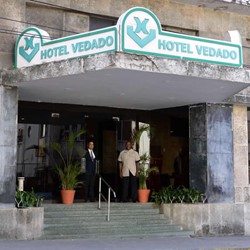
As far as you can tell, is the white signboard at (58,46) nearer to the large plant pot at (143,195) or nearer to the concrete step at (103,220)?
the concrete step at (103,220)

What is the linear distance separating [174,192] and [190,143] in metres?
1.60

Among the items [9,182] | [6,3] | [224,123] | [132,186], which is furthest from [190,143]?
[6,3]

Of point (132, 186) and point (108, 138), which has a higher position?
point (108, 138)

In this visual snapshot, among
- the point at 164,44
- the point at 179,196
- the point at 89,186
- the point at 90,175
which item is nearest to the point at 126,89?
the point at 164,44

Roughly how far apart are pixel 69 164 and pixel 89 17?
434 cm

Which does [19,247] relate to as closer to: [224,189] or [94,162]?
[94,162]

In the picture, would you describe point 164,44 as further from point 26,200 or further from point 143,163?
point 143,163

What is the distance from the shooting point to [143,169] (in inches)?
626

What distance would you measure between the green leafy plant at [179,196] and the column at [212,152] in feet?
1.07

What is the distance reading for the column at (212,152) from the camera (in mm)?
14945

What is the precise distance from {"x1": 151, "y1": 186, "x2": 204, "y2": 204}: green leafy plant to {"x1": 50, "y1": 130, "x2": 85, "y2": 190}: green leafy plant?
2357 mm

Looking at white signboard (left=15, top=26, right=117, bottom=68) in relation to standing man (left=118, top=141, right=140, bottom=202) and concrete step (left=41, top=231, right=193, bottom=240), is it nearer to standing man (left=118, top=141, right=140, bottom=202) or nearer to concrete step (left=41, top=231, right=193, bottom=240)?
concrete step (left=41, top=231, right=193, bottom=240)

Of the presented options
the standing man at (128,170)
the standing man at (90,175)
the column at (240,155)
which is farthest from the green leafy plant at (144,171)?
the column at (240,155)

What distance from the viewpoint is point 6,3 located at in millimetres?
13406
